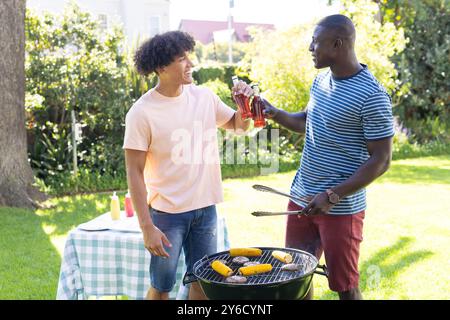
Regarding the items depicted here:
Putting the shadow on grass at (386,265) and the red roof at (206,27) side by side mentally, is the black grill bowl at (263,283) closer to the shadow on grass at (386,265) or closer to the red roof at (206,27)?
the shadow on grass at (386,265)

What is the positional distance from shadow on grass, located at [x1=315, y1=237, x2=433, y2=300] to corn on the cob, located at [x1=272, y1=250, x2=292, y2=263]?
1672 millimetres

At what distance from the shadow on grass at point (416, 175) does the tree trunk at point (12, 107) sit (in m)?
5.18

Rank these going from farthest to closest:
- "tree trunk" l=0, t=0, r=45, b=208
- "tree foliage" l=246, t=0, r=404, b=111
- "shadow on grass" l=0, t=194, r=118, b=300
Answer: "tree foliage" l=246, t=0, r=404, b=111
"tree trunk" l=0, t=0, r=45, b=208
"shadow on grass" l=0, t=194, r=118, b=300

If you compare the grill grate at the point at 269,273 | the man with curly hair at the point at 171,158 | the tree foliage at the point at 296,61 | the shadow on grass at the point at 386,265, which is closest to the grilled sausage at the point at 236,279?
the grill grate at the point at 269,273

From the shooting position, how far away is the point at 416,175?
9.66m

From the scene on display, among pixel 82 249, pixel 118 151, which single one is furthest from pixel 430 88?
pixel 82 249

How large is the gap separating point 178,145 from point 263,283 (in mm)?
886

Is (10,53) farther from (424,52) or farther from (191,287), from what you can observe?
(424,52)

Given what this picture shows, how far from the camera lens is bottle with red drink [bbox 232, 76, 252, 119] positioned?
10.3 ft

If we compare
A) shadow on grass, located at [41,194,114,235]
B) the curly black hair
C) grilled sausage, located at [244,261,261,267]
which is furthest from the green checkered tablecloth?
shadow on grass, located at [41,194,114,235]

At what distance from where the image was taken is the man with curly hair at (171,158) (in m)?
2.96

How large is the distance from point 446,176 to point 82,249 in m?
7.21

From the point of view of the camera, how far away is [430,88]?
43.8 feet

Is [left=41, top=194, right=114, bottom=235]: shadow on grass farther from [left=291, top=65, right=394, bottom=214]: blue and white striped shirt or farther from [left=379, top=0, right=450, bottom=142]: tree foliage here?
[left=379, top=0, right=450, bottom=142]: tree foliage
